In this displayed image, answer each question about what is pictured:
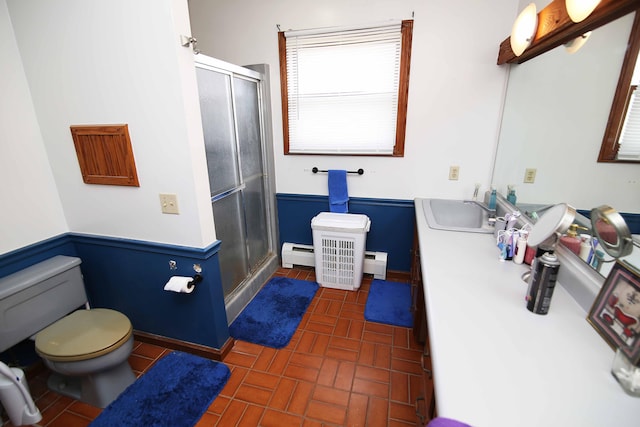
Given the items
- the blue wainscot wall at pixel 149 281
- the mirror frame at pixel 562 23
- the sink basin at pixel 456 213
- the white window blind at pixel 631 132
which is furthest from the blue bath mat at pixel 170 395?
the mirror frame at pixel 562 23

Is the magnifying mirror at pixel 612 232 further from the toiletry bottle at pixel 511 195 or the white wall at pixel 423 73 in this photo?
the white wall at pixel 423 73

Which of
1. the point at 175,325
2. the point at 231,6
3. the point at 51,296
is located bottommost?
the point at 175,325

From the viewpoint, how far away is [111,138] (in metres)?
1.63

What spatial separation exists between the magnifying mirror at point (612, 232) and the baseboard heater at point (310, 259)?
190 cm

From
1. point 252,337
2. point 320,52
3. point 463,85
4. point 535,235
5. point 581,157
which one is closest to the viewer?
point 535,235

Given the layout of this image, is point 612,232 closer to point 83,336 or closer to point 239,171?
point 239,171

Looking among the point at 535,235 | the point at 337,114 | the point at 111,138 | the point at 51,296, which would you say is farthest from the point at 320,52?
the point at 51,296

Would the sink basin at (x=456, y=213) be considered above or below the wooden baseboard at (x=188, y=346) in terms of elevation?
above

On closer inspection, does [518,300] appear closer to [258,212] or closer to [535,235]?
[535,235]

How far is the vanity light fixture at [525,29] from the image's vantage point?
152 centimetres

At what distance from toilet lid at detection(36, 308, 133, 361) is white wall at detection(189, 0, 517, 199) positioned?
1.81 meters

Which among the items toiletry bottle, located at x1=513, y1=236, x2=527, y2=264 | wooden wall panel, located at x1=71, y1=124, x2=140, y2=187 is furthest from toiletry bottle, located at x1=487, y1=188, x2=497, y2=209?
wooden wall panel, located at x1=71, y1=124, x2=140, y2=187

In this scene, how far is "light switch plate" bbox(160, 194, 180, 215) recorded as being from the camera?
1.64 meters

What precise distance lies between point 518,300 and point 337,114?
2.00 m
